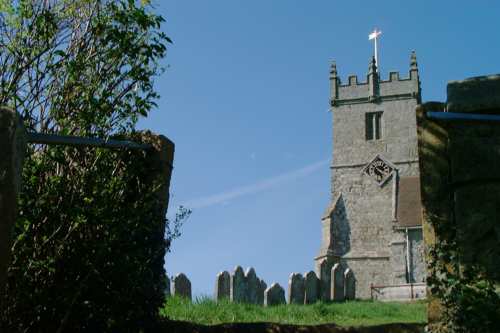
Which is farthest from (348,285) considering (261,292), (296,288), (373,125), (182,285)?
(373,125)

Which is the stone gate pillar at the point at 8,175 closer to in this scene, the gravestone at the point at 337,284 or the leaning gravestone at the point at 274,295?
the leaning gravestone at the point at 274,295

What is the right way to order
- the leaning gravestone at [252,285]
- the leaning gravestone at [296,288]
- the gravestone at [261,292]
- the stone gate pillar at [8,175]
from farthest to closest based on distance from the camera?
the leaning gravestone at [296,288] → the gravestone at [261,292] → the leaning gravestone at [252,285] → the stone gate pillar at [8,175]

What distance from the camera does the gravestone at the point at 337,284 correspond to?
23.9 m

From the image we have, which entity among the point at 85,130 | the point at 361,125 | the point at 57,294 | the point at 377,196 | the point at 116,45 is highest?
the point at 361,125

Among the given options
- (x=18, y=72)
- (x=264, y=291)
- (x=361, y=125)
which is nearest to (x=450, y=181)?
(x=18, y=72)

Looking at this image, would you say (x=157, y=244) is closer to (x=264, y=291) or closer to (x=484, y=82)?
(x=484, y=82)

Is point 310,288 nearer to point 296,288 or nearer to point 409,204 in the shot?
point 296,288

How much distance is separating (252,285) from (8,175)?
16.6m

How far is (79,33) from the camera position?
5762 millimetres

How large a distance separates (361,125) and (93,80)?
1698 inches

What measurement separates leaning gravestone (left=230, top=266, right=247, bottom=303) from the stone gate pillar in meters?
15.7

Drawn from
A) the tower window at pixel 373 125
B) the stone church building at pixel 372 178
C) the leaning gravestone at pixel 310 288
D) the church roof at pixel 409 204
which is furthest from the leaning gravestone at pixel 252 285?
the tower window at pixel 373 125

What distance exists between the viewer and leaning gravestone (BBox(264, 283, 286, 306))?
19297mm

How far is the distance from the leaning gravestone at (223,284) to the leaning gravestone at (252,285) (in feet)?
2.19
